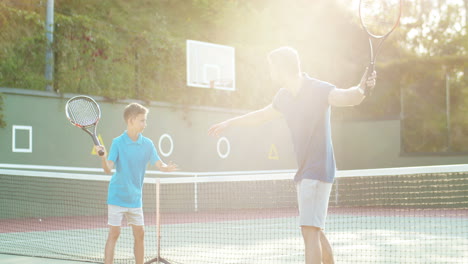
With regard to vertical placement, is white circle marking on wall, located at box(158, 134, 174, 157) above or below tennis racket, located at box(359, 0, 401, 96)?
below

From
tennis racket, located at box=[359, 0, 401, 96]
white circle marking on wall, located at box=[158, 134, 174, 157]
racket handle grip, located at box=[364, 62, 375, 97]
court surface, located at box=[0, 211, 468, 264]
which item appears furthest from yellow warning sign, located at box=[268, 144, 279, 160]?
racket handle grip, located at box=[364, 62, 375, 97]

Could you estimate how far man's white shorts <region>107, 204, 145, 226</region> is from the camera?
477 centimetres

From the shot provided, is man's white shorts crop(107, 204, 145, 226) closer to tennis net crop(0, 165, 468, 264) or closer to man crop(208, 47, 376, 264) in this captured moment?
tennis net crop(0, 165, 468, 264)

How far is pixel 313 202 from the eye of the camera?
12.0 ft

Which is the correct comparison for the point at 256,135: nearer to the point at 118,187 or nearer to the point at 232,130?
the point at 232,130

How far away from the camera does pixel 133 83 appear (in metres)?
14.5

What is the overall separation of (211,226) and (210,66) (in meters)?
5.88

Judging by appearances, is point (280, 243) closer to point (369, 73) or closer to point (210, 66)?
point (369, 73)

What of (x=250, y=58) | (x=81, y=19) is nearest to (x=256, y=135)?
(x=250, y=58)

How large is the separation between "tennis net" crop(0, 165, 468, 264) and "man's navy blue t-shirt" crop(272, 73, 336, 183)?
218cm

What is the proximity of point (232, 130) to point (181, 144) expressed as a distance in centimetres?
174

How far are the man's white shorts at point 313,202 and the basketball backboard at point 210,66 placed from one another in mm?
11619

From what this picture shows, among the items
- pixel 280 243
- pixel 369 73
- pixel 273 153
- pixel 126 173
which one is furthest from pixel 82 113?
pixel 273 153

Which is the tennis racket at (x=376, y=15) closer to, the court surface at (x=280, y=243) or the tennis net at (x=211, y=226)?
the tennis net at (x=211, y=226)
